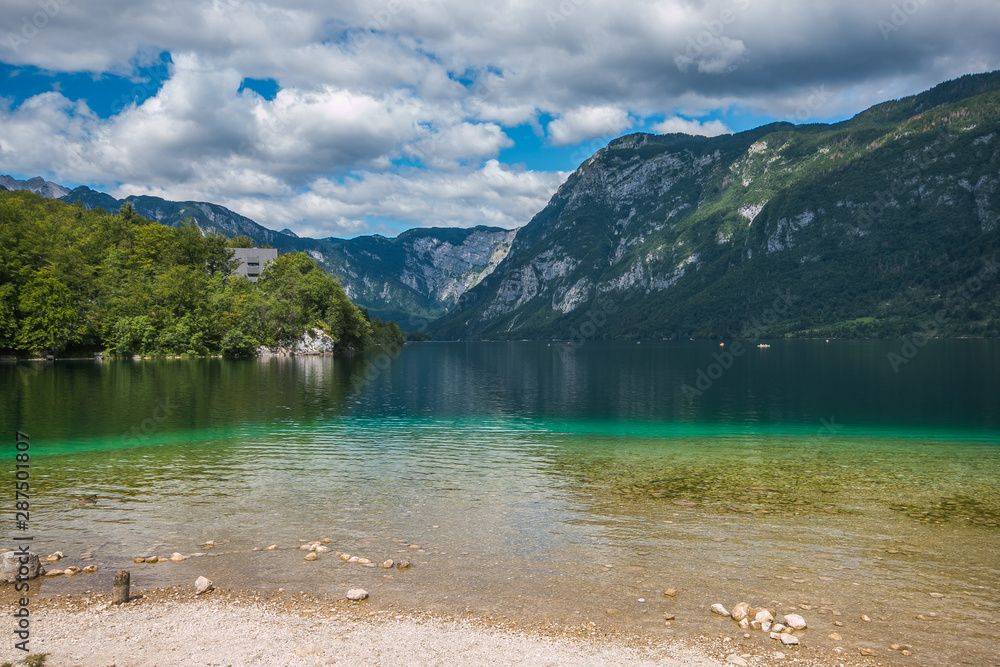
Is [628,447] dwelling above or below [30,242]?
below

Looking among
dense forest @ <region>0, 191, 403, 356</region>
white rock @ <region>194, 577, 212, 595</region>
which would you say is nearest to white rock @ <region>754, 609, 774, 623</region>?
white rock @ <region>194, 577, 212, 595</region>

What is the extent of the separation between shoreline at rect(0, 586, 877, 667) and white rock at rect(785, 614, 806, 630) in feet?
3.22

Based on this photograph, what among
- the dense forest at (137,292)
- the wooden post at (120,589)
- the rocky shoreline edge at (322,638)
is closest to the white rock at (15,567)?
the rocky shoreline edge at (322,638)

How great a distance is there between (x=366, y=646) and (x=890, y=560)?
14.8 meters

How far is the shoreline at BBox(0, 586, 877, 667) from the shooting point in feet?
36.3

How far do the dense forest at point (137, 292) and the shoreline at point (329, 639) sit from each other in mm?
123623

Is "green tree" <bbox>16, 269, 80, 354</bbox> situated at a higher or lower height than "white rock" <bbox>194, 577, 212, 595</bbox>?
higher

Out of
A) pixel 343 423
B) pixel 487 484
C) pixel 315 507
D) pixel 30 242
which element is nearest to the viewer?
pixel 315 507

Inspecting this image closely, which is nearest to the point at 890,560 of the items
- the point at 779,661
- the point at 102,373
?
the point at 779,661

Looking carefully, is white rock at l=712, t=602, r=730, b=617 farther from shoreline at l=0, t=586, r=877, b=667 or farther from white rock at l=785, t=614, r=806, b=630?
white rock at l=785, t=614, r=806, b=630

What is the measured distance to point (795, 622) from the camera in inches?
488

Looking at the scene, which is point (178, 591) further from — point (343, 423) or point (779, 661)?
point (343, 423)

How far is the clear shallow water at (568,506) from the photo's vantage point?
14.3 metres

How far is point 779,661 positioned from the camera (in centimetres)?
1102
